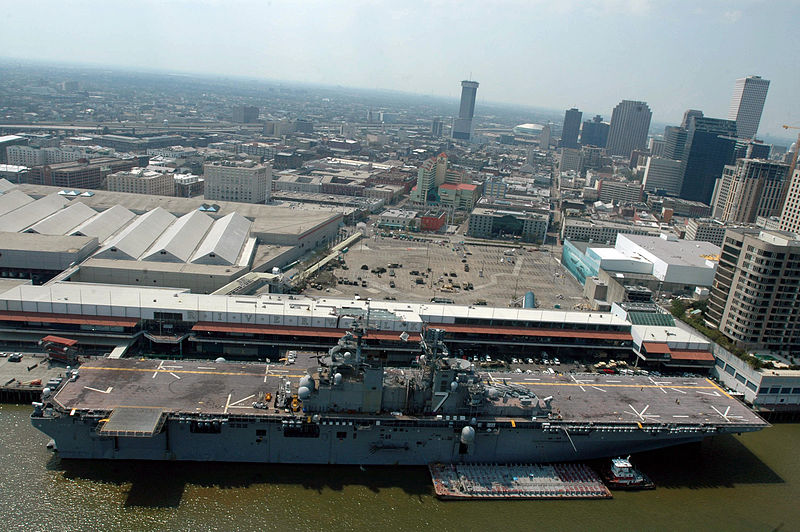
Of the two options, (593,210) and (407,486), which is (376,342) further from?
(593,210)

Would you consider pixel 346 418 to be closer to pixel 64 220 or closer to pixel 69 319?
pixel 69 319

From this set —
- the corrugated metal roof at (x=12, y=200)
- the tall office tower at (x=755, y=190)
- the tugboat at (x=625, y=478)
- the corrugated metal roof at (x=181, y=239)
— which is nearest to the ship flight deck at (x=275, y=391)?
the tugboat at (x=625, y=478)

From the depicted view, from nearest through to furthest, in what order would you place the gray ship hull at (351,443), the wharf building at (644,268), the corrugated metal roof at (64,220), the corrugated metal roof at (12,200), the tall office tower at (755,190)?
the gray ship hull at (351,443) < the wharf building at (644,268) < the corrugated metal roof at (64,220) < the corrugated metal roof at (12,200) < the tall office tower at (755,190)

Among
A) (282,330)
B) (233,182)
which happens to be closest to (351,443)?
(282,330)

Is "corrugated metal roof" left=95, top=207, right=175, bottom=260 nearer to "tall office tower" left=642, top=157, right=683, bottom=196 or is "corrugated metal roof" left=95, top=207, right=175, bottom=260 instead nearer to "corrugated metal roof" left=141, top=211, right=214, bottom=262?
"corrugated metal roof" left=141, top=211, right=214, bottom=262

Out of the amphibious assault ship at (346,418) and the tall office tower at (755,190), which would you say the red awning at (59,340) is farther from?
the tall office tower at (755,190)

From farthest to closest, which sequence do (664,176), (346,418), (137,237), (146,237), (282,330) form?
(664,176) → (146,237) → (137,237) → (282,330) → (346,418)

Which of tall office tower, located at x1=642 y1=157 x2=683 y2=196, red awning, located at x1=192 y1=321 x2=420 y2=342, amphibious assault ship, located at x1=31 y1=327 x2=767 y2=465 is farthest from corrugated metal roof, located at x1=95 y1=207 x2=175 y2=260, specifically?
tall office tower, located at x1=642 y1=157 x2=683 y2=196
